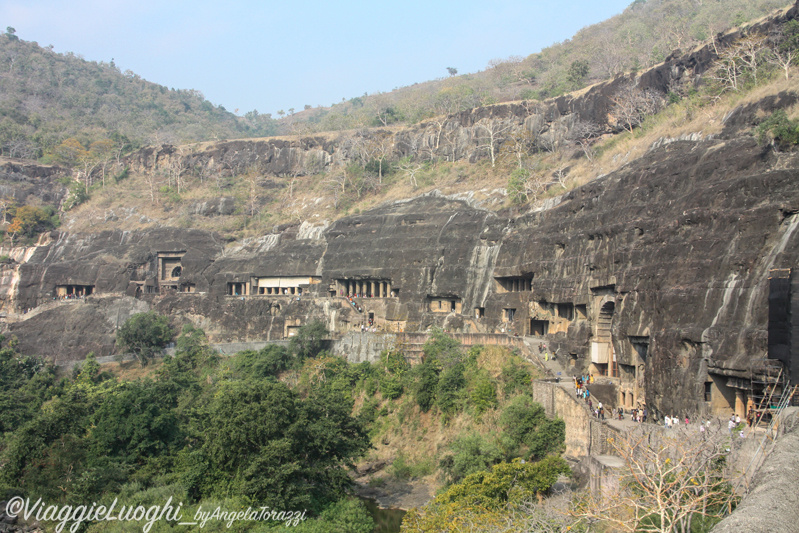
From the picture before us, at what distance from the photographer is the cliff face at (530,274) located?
884 inches

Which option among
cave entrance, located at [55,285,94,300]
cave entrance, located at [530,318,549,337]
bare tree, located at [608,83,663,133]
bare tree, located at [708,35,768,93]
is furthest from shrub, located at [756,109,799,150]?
cave entrance, located at [55,285,94,300]

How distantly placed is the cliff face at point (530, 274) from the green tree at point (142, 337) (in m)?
3.49

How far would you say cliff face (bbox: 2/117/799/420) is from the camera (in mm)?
22453

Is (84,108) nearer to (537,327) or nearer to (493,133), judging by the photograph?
A: (493,133)

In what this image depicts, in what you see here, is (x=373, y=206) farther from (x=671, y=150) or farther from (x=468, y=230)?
(x=671, y=150)

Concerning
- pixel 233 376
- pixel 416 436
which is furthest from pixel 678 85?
pixel 233 376

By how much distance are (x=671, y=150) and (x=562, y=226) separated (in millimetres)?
6466

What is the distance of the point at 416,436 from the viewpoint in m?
35.3

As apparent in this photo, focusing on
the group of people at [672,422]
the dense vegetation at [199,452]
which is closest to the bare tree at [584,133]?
the dense vegetation at [199,452]

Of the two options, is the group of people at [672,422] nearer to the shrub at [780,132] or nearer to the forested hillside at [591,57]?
the shrub at [780,132]

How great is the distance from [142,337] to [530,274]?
28.3 m

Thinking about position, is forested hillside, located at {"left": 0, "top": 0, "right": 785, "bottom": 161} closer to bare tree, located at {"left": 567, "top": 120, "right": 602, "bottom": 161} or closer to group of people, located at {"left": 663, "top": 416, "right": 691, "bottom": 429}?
bare tree, located at {"left": 567, "top": 120, "right": 602, "bottom": 161}

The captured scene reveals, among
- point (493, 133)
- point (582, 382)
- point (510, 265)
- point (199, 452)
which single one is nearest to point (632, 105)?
point (493, 133)

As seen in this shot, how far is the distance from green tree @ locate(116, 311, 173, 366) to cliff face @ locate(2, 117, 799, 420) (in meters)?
3.49
